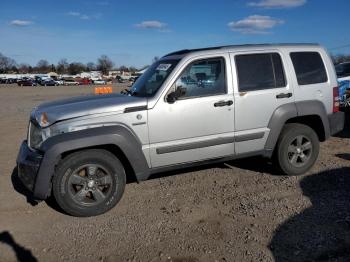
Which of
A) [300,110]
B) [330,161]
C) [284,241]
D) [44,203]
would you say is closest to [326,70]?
[300,110]

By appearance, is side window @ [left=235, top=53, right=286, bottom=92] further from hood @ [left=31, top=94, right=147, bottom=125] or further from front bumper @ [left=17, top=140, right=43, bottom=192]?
front bumper @ [left=17, top=140, right=43, bottom=192]

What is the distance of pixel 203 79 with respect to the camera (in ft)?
18.0

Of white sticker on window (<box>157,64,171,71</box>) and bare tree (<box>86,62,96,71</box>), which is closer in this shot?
white sticker on window (<box>157,64,171,71</box>)

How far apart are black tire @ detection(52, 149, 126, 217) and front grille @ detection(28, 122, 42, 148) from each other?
0.46 metres

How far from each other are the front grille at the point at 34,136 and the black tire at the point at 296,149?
346 cm

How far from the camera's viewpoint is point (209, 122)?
545 centimetres

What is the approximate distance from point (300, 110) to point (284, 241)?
2495 mm

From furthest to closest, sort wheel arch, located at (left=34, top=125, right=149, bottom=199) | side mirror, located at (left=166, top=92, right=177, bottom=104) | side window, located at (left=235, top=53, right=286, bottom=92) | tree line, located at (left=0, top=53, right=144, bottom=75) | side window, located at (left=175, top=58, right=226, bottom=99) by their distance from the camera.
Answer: tree line, located at (left=0, top=53, right=144, bottom=75), side window, located at (left=235, top=53, right=286, bottom=92), side window, located at (left=175, top=58, right=226, bottom=99), side mirror, located at (left=166, top=92, right=177, bottom=104), wheel arch, located at (left=34, top=125, right=149, bottom=199)

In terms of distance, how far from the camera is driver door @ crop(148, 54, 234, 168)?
521 centimetres

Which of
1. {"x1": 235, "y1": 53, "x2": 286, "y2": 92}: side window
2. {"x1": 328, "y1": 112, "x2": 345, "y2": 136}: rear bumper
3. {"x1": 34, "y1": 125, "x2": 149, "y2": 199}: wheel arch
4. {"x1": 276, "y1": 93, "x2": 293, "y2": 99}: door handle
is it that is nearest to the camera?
{"x1": 34, "y1": 125, "x2": 149, "y2": 199}: wheel arch

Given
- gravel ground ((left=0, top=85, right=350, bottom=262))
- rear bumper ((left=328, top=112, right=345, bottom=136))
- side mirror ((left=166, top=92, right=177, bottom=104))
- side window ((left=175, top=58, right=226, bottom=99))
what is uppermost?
side window ((left=175, top=58, right=226, bottom=99))

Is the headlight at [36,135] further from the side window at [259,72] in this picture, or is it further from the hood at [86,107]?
the side window at [259,72]

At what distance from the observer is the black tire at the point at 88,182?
4820 mm

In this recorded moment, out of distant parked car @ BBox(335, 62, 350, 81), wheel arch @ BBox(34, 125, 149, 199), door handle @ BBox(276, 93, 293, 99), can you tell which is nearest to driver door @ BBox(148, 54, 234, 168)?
wheel arch @ BBox(34, 125, 149, 199)
